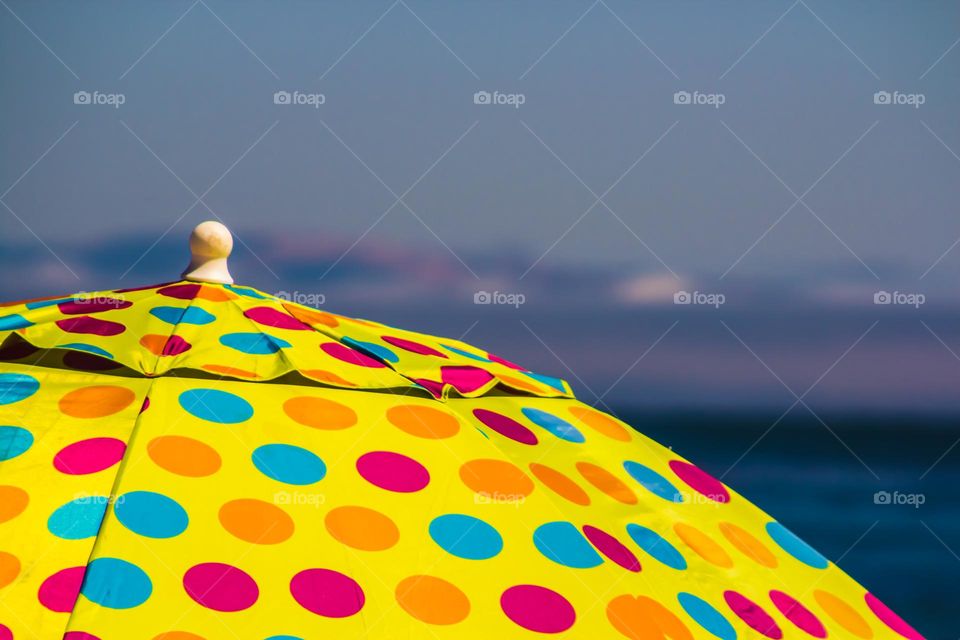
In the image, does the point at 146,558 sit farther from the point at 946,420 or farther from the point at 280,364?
the point at 946,420

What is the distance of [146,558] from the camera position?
146cm

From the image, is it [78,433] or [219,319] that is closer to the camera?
[78,433]

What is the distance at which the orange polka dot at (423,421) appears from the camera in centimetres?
187

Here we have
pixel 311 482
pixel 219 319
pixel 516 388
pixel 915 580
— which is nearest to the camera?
pixel 311 482

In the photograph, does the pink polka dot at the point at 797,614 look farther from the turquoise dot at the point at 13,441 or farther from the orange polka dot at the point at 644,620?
the turquoise dot at the point at 13,441

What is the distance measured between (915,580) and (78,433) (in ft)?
31.3

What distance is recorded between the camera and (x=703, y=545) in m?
2.04

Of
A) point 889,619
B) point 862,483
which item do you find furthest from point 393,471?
point 862,483

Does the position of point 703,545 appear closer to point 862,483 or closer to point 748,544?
point 748,544

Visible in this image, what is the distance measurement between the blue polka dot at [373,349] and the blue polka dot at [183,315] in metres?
0.29

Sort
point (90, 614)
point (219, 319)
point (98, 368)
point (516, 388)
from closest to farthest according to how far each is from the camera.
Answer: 1. point (90, 614)
2. point (98, 368)
3. point (219, 319)
4. point (516, 388)

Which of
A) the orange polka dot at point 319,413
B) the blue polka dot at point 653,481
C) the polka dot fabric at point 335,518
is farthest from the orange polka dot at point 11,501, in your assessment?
the blue polka dot at point 653,481

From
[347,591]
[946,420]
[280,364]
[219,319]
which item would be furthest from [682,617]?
[946,420]

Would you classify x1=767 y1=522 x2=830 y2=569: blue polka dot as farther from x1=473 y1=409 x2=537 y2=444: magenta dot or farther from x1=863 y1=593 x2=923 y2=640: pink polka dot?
x1=473 y1=409 x2=537 y2=444: magenta dot
